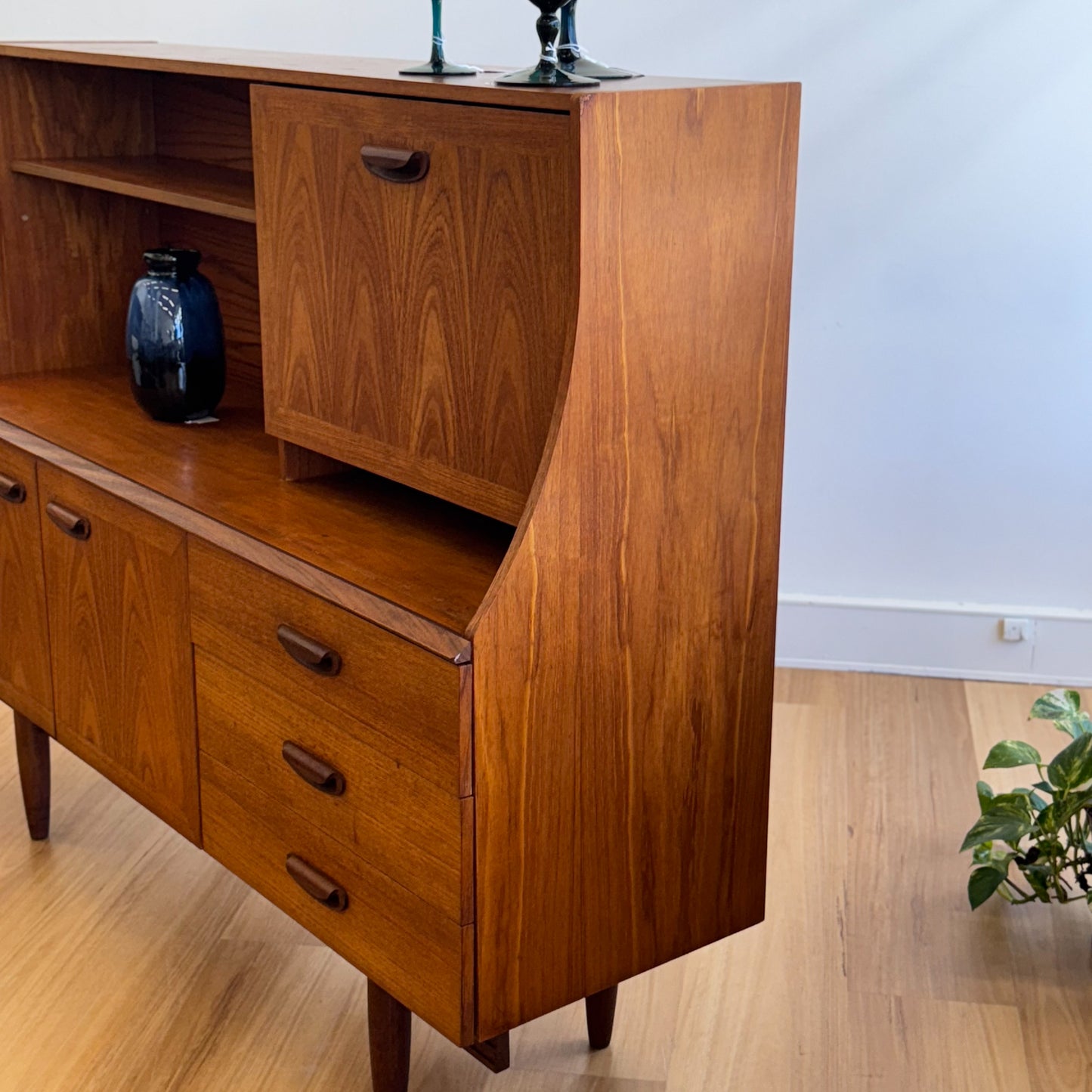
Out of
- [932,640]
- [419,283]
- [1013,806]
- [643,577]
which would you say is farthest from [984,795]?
[419,283]

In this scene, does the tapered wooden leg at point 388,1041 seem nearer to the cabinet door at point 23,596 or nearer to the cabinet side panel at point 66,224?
the cabinet door at point 23,596

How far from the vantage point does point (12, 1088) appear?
6.26ft

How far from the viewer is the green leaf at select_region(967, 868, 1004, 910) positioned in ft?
7.22

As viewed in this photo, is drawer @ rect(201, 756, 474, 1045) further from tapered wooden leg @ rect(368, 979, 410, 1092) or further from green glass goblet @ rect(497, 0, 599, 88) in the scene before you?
green glass goblet @ rect(497, 0, 599, 88)

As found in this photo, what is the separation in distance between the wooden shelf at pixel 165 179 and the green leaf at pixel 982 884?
143cm

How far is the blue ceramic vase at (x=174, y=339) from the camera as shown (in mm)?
2160

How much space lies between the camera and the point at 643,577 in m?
1.55

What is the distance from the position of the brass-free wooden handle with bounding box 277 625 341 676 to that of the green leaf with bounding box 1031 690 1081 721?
1.15m

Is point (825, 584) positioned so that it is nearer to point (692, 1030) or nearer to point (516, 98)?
point (692, 1030)

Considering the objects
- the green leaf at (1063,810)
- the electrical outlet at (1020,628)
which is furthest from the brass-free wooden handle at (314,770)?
the electrical outlet at (1020,628)

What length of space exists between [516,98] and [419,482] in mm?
473

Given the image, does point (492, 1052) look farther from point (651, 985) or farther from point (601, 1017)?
point (651, 985)

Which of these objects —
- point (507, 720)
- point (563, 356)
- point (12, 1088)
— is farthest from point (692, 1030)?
point (563, 356)

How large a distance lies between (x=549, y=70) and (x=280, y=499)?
0.67 m
